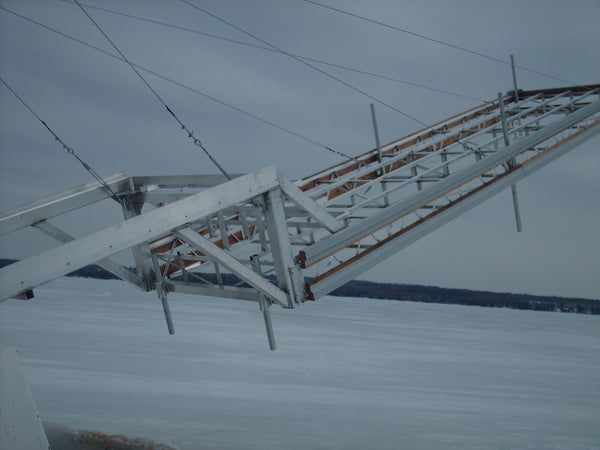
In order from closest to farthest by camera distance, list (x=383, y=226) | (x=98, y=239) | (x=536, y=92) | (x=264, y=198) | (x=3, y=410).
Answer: (x=3, y=410) < (x=98, y=239) < (x=264, y=198) < (x=383, y=226) < (x=536, y=92)

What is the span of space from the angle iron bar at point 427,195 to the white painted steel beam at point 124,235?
39.5 inches

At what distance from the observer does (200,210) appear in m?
5.65

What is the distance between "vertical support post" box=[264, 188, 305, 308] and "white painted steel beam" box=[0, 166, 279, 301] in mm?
187

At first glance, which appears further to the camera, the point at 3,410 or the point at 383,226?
the point at 383,226

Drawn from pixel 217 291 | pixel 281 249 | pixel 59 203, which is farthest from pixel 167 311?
pixel 281 249

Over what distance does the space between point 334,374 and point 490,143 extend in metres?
7.27

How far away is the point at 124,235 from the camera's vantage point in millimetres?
5141

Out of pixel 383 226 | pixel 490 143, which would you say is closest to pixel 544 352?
pixel 490 143

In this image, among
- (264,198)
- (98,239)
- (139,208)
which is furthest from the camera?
(139,208)

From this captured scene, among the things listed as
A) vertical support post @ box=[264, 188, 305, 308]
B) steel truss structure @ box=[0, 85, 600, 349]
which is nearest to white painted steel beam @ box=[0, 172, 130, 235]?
steel truss structure @ box=[0, 85, 600, 349]

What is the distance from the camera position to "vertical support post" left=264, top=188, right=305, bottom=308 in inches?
239

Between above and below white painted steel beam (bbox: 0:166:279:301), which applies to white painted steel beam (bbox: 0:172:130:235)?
above

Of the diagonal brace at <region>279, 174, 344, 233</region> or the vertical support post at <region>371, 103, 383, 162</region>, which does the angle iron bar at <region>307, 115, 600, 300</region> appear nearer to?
the diagonal brace at <region>279, 174, 344, 233</region>

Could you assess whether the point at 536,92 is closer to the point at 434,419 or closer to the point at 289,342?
the point at 434,419
